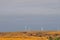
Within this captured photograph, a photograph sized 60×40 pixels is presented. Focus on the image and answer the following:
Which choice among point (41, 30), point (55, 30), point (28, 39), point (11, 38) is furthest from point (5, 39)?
point (55, 30)

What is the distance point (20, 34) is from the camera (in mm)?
15297

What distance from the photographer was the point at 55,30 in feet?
48.9

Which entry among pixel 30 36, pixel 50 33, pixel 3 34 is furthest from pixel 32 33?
pixel 3 34

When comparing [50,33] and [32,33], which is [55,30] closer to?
[50,33]

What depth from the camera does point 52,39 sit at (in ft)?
41.4

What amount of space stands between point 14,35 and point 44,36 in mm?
2484

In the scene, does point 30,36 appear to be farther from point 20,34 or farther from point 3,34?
point 3,34

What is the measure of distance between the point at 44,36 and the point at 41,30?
0.55 metres

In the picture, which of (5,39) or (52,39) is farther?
(5,39)

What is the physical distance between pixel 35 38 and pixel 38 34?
1.43 feet

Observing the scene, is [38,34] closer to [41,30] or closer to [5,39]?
[41,30]

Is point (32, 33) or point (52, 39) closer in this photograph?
point (52, 39)

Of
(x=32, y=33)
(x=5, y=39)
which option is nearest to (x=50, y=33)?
(x=32, y=33)

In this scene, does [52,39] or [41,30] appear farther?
[41,30]
